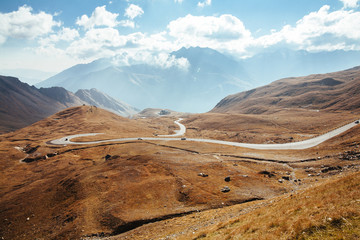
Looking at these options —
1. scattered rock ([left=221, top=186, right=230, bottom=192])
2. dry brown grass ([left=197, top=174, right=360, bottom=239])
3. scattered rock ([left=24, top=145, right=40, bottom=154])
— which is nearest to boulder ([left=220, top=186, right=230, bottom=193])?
scattered rock ([left=221, top=186, right=230, bottom=192])

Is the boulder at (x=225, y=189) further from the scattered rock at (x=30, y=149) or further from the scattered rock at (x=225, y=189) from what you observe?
the scattered rock at (x=30, y=149)

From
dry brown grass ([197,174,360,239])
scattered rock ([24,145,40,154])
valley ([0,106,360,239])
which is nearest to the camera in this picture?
dry brown grass ([197,174,360,239])

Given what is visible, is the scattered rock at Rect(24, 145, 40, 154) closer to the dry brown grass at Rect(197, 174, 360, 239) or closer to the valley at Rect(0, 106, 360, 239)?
the valley at Rect(0, 106, 360, 239)

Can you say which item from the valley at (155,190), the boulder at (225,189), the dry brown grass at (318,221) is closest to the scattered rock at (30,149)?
the valley at (155,190)

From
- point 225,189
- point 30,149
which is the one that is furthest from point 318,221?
point 30,149

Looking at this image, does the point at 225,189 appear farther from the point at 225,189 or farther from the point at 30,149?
the point at 30,149

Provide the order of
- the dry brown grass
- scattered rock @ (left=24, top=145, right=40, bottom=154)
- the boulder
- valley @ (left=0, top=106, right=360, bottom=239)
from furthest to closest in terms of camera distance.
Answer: scattered rock @ (left=24, top=145, right=40, bottom=154), the boulder, valley @ (left=0, top=106, right=360, bottom=239), the dry brown grass

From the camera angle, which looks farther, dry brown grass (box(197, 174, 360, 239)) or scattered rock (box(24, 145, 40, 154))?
scattered rock (box(24, 145, 40, 154))

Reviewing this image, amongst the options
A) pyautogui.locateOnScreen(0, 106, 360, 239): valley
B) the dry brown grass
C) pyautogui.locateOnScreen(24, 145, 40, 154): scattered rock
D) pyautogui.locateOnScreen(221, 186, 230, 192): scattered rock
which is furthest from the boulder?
pyautogui.locateOnScreen(24, 145, 40, 154): scattered rock

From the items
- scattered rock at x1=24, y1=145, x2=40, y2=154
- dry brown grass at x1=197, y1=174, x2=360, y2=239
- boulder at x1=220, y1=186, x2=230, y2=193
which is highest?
dry brown grass at x1=197, y1=174, x2=360, y2=239

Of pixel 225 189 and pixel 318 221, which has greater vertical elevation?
pixel 318 221

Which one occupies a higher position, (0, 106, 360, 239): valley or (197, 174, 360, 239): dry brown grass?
(197, 174, 360, 239): dry brown grass

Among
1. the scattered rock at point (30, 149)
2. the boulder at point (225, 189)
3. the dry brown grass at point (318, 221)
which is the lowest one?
the scattered rock at point (30, 149)

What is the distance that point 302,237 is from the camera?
1259 centimetres
